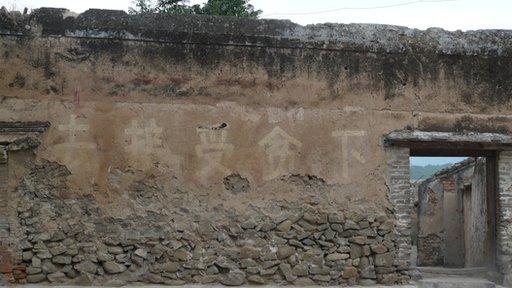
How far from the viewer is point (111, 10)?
695 centimetres

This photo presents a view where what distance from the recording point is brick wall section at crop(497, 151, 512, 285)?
24.3 feet

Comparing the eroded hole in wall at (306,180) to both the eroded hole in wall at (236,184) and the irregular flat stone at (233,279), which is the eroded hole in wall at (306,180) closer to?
the eroded hole in wall at (236,184)

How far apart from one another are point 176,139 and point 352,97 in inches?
77.9

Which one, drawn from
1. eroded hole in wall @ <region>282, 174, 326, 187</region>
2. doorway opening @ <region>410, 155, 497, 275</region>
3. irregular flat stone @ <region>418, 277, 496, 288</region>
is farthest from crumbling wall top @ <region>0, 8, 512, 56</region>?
doorway opening @ <region>410, 155, 497, 275</region>

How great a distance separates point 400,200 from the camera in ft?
23.8

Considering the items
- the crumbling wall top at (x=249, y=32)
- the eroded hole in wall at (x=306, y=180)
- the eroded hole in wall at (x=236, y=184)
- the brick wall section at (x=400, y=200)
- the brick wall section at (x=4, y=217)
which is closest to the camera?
the brick wall section at (x=4, y=217)

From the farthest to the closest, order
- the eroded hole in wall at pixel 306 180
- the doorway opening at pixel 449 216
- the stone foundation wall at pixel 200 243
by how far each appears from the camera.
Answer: the doorway opening at pixel 449 216 < the eroded hole in wall at pixel 306 180 < the stone foundation wall at pixel 200 243

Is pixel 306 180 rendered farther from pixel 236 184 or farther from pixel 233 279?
pixel 233 279

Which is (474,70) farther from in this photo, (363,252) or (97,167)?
(97,167)

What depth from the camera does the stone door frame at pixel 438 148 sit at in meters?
7.25

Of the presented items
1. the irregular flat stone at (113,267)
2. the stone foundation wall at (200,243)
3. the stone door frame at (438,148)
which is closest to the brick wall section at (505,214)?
the stone door frame at (438,148)

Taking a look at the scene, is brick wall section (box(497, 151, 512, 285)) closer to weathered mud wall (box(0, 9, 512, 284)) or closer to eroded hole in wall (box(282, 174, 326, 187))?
weathered mud wall (box(0, 9, 512, 284))

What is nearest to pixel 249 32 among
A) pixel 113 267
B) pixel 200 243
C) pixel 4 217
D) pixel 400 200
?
pixel 200 243

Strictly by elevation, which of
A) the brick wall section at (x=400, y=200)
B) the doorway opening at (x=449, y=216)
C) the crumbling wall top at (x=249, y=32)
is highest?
the crumbling wall top at (x=249, y=32)
